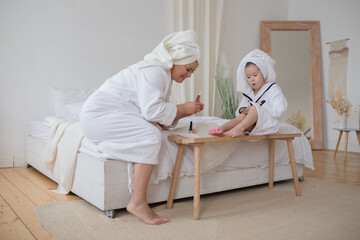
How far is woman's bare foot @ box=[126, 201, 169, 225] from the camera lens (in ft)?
5.68

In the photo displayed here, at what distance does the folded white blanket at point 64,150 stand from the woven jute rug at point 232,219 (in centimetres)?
20

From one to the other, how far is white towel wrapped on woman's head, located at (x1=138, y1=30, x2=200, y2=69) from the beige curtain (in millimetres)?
2390

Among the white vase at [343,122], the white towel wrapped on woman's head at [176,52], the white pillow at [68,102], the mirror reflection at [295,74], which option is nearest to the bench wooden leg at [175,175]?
the white towel wrapped on woman's head at [176,52]

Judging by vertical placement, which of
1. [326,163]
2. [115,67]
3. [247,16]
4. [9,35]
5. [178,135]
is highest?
[247,16]

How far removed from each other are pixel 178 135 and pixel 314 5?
437 centimetres

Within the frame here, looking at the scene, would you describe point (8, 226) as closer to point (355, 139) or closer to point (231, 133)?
point (231, 133)

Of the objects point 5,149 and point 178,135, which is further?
point 5,149

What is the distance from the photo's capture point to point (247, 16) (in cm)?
519

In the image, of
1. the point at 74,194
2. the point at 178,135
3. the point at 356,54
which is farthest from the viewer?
the point at 356,54

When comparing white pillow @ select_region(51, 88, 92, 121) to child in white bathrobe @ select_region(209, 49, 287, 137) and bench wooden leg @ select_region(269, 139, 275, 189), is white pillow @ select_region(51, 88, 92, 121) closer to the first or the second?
child in white bathrobe @ select_region(209, 49, 287, 137)

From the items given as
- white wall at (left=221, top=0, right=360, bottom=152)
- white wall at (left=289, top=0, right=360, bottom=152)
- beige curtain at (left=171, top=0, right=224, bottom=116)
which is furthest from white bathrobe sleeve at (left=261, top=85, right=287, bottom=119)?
white wall at (left=289, top=0, right=360, bottom=152)

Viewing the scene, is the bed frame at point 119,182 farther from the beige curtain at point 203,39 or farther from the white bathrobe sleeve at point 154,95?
the beige curtain at point 203,39

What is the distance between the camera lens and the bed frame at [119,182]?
71.2 inches

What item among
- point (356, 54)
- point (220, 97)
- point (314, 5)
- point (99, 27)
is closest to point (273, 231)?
point (99, 27)
